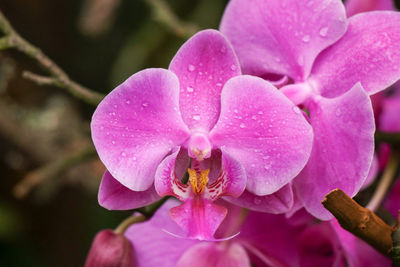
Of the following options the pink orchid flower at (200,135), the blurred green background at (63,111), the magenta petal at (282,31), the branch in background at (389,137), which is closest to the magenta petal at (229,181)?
the pink orchid flower at (200,135)

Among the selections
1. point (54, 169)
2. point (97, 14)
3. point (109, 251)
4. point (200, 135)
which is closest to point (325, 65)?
point (200, 135)

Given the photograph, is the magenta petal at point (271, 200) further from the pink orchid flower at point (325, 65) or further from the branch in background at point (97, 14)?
the branch in background at point (97, 14)

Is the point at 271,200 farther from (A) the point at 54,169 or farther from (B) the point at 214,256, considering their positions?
(A) the point at 54,169

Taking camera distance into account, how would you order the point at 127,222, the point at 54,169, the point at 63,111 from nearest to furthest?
the point at 127,222
the point at 54,169
the point at 63,111

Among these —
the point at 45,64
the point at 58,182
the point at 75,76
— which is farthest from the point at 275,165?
the point at 75,76

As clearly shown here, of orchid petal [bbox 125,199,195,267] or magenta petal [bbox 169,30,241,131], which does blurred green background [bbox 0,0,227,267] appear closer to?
orchid petal [bbox 125,199,195,267]

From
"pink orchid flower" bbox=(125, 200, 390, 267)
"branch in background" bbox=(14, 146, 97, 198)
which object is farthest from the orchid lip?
"branch in background" bbox=(14, 146, 97, 198)
